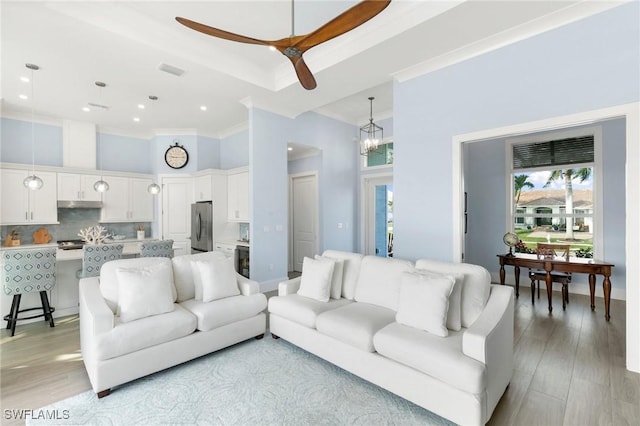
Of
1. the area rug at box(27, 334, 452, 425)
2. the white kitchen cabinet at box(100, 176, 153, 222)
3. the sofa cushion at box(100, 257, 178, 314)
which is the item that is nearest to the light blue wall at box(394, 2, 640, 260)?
the area rug at box(27, 334, 452, 425)

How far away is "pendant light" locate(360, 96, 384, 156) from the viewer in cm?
500

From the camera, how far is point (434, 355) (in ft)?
6.55

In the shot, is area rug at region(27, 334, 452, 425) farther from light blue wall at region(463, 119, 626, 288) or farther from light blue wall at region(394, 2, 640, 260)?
light blue wall at region(463, 119, 626, 288)

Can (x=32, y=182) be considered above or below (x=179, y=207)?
above

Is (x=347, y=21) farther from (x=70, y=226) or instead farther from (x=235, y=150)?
(x=70, y=226)

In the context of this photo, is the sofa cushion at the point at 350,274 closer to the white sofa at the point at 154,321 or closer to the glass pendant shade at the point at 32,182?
the white sofa at the point at 154,321

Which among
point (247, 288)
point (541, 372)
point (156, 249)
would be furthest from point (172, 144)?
point (541, 372)

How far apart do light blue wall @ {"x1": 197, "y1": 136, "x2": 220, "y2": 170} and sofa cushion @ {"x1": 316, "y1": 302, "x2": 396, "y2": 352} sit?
514 centimetres

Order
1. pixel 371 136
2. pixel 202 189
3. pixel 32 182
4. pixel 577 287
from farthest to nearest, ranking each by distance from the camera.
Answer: pixel 371 136 < pixel 202 189 < pixel 577 287 < pixel 32 182

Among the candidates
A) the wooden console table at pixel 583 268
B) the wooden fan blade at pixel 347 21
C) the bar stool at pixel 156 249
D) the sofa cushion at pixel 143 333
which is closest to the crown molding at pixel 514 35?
the wooden fan blade at pixel 347 21

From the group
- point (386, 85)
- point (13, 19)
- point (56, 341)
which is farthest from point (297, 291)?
point (13, 19)

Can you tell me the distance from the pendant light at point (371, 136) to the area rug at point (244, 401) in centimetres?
348

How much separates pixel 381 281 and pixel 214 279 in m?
1.71

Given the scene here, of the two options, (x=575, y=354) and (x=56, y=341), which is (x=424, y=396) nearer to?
(x=575, y=354)
